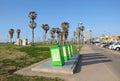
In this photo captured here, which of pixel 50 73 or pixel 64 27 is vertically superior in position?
pixel 64 27

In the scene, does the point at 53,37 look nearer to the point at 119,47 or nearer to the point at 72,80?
the point at 119,47

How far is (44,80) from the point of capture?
10484mm

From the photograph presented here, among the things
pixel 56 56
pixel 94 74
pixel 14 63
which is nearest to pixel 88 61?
pixel 56 56

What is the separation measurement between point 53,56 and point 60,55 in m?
0.50

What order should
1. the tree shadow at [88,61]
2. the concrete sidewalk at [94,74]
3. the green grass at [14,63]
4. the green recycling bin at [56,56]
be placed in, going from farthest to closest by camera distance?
the tree shadow at [88,61] → the green recycling bin at [56,56] → the concrete sidewalk at [94,74] → the green grass at [14,63]

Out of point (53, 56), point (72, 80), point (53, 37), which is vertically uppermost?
point (53, 37)

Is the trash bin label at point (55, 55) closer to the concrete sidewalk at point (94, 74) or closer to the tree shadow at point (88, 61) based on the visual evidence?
the tree shadow at point (88, 61)

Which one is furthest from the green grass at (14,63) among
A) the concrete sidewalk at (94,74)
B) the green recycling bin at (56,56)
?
the green recycling bin at (56,56)

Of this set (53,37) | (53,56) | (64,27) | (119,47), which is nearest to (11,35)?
(53,37)

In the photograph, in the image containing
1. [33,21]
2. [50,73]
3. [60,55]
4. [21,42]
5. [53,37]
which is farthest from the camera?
[53,37]

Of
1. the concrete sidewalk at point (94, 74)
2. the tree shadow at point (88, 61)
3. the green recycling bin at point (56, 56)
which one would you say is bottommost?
the concrete sidewalk at point (94, 74)

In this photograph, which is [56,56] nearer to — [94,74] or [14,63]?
[94,74]

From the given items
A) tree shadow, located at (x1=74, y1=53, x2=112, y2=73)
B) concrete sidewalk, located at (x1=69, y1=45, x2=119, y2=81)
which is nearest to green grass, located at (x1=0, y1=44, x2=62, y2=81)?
concrete sidewalk, located at (x1=69, y1=45, x2=119, y2=81)

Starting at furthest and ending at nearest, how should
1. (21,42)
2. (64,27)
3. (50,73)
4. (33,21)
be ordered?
(64,27) < (33,21) < (21,42) < (50,73)
